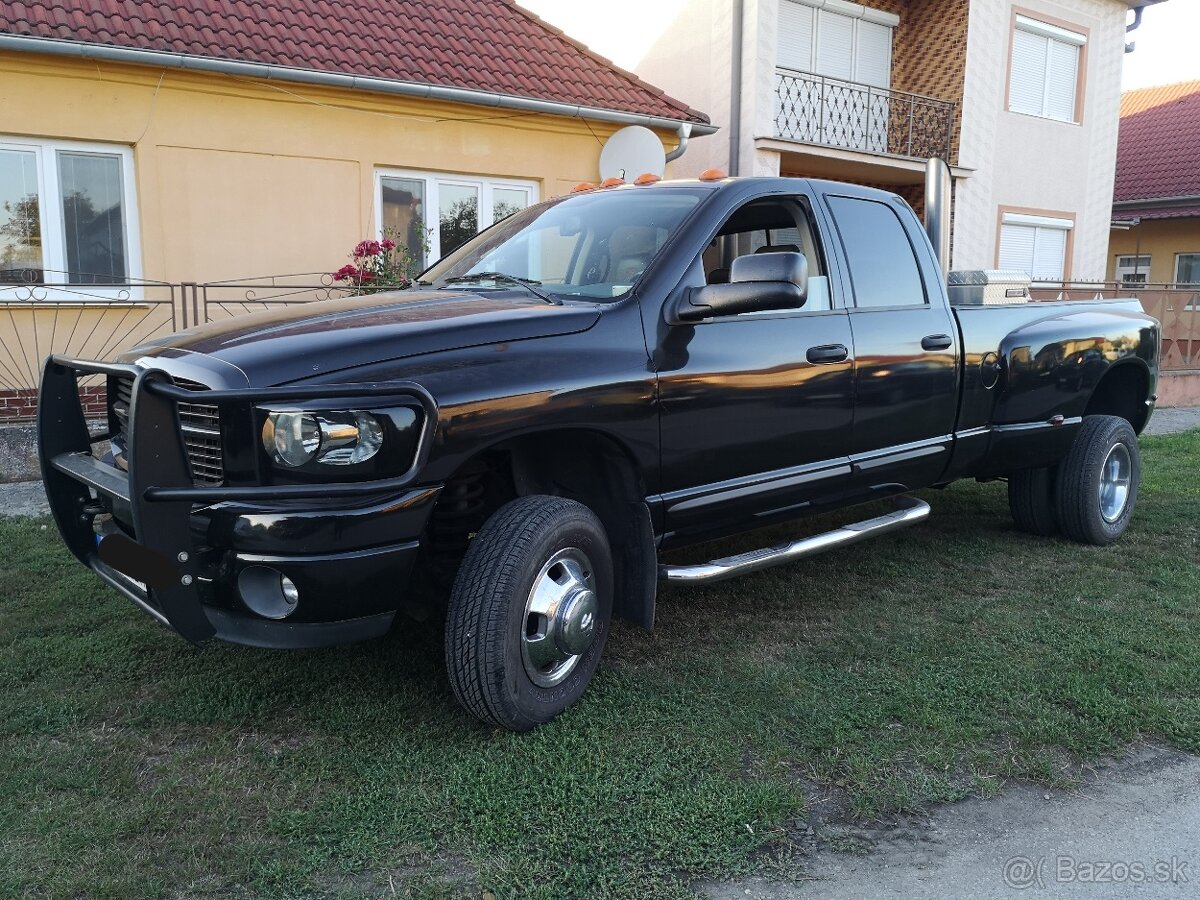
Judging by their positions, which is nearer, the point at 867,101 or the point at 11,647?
the point at 11,647

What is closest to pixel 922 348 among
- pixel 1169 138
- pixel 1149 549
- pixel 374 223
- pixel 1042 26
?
pixel 1149 549

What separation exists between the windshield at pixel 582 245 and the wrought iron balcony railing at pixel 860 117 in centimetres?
1083

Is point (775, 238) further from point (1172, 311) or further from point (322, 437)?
point (1172, 311)

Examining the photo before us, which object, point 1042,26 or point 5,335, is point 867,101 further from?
point 5,335

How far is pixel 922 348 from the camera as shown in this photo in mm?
4625

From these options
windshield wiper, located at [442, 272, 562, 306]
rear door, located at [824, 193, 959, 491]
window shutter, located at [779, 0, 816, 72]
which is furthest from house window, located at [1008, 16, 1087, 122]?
windshield wiper, located at [442, 272, 562, 306]

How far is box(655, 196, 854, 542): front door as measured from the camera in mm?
3631

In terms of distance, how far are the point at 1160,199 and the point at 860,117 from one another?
910 centimetres

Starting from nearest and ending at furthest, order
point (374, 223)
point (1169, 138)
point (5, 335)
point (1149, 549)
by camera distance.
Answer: point (1149, 549)
point (5, 335)
point (374, 223)
point (1169, 138)

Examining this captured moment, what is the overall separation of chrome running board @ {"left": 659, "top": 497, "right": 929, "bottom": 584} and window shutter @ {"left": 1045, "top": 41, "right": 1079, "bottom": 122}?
14.9 meters

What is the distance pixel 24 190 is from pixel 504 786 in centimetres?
801

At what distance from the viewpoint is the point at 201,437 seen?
291 cm

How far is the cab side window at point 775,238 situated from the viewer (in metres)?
4.27

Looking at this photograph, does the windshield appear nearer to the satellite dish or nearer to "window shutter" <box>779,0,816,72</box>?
the satellite dish
